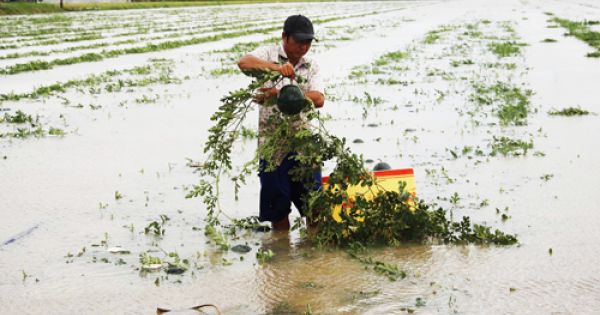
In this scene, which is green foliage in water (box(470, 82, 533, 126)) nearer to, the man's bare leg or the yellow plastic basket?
the yellow plastic basket

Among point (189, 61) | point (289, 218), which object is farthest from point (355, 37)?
point (289, 218)

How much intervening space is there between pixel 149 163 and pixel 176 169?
1.49 feet

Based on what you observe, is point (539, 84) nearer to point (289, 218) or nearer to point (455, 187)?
point (455, 187)

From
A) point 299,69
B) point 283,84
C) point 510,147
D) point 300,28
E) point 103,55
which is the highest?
point 300,28

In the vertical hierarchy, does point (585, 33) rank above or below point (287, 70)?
below

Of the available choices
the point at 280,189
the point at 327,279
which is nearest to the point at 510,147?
the point at 280,189

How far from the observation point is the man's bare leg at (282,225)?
6.07 meters

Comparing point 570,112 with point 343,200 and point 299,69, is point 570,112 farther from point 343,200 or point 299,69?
point 299,69

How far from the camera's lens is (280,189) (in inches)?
231

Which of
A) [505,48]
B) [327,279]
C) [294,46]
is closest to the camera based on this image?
[327,279]

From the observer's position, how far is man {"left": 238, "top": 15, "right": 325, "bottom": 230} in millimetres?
5391

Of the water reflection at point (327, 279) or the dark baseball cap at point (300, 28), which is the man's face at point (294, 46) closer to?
the dark baseball cap at point (300, 28)

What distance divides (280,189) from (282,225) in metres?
0.36

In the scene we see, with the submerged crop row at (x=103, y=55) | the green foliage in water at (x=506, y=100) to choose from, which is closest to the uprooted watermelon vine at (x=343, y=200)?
the green foliage in water at (x=506, y=100)
